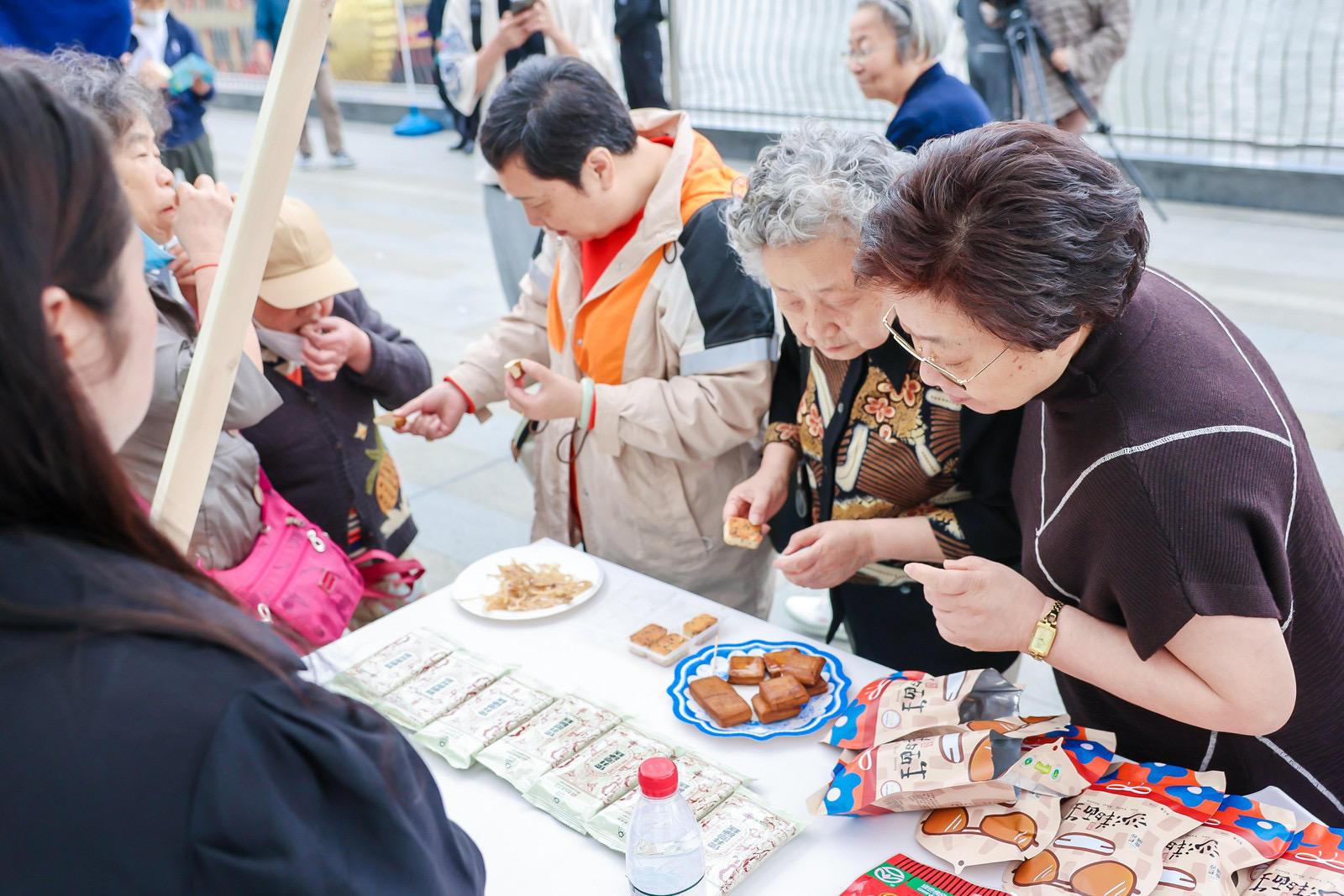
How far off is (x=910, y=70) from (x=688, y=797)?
114 inches

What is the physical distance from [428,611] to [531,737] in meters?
0.50

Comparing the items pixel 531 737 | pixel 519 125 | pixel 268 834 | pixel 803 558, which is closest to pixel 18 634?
pixel 268 834

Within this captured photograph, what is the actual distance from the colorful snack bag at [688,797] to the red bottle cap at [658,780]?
6.3 inches

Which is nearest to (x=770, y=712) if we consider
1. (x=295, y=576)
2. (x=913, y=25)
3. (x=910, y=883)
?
(x=910, y=883)

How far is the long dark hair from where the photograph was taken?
639 mm

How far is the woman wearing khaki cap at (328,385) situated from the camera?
229 cm

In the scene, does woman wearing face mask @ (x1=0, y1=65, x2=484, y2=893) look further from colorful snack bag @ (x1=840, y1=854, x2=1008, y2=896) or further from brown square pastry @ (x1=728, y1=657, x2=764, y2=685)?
brown square pastry @ (x1=728, y1=657, x2=764, y2=685)

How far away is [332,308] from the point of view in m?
2.49

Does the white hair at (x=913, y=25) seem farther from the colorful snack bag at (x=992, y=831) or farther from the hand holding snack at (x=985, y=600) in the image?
the colorful snack bag at (x=992, y=831)

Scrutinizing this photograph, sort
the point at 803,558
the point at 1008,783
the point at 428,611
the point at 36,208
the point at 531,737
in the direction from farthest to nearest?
the point at 428,611 < the point at 803,558 < the point at 531,737 < the point at 1008,783 < the point at 36,208

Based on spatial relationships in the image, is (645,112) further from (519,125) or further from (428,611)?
(428,611)

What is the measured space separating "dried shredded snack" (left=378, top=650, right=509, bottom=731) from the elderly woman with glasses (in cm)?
54

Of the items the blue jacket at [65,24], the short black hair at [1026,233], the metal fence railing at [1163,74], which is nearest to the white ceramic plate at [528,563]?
the short black hair at [1026,233]

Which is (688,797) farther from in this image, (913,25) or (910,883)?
(913,25)
